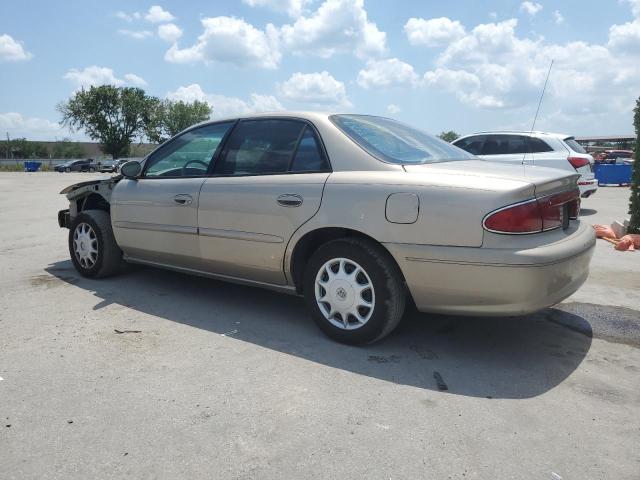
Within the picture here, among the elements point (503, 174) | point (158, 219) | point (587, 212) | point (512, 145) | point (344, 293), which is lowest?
point (587, 212)

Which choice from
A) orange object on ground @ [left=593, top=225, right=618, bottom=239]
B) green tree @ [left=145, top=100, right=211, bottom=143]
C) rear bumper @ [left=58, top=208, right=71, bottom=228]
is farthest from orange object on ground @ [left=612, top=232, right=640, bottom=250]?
green tree @ [left=145, top=100, right=211, bottom=143]

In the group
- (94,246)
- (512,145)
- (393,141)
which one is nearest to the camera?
(393,141)

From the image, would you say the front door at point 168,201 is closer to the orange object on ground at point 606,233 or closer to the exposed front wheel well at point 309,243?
the exposed front wheel well at point 309,243

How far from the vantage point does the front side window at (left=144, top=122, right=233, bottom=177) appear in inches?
173

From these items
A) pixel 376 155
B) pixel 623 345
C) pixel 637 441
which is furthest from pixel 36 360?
pixel 623 345

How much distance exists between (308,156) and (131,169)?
1.95m

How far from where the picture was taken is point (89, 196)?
5555 mm

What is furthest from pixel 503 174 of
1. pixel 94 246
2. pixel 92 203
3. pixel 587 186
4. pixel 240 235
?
pixel 587 186

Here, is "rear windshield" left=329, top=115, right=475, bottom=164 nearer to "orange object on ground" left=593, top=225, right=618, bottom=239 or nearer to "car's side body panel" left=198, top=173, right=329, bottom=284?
"car's side body panel" left=198, top=173, right=329, bottom=284

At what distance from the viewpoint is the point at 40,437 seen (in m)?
2.46

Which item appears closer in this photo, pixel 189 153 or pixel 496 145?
pixel 189 153

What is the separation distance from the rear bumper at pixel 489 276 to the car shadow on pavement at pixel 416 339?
1.29 ft

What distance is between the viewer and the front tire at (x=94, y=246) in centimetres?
514

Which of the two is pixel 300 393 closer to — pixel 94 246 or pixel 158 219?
pixel 158 219
